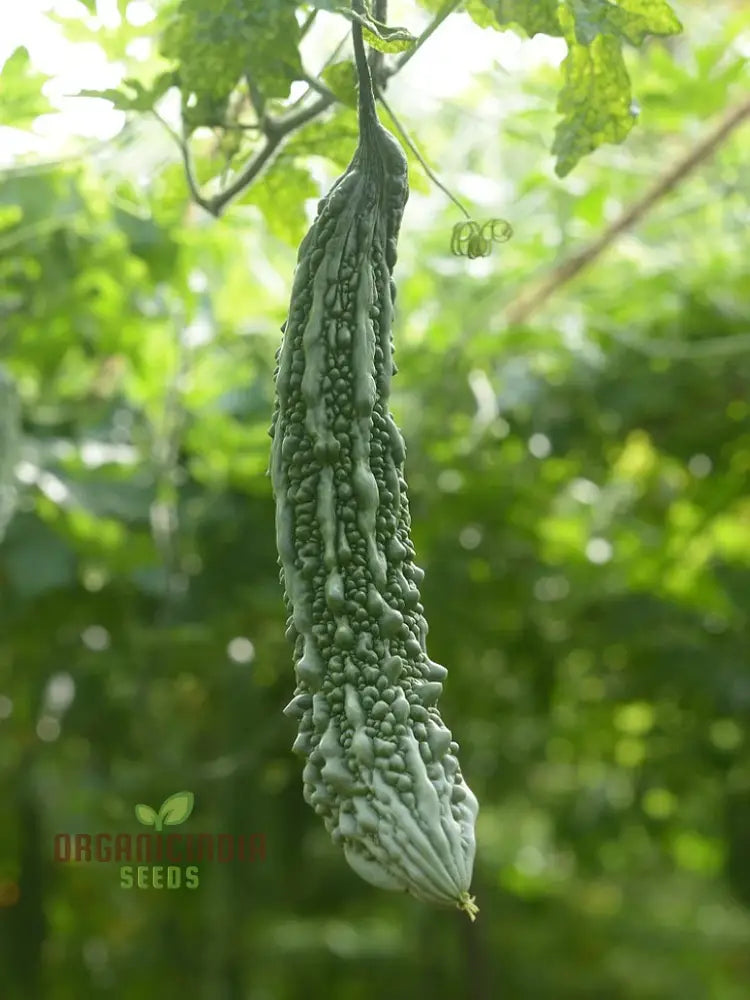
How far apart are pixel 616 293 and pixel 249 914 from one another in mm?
2120

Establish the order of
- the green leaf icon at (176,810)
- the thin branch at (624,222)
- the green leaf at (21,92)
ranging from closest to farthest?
the green leaf at (21,92) < the green leaf icon at (176,810) < the thin branch at (624,222)

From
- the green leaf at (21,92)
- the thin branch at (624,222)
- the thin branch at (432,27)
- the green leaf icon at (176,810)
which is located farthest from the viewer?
the thin branch at (624,222)

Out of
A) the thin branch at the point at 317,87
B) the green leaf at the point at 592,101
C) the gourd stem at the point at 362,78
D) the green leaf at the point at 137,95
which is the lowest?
the gourd stem at the point at 362,78

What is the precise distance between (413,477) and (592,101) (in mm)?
1478

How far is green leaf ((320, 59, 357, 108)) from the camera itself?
103 centimetres

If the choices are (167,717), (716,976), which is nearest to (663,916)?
(716,976)

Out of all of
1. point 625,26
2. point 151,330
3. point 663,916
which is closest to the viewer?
point 625,26

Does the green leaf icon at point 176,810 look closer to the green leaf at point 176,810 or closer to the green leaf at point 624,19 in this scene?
the green leaf at point 176,810

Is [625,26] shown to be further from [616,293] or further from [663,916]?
[663,916]

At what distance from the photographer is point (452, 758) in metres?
0.87

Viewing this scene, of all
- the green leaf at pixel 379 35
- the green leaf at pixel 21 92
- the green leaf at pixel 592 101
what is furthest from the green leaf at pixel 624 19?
the green leaf at pixel 21 92

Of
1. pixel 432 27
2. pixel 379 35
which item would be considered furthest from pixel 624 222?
pixel 379 35

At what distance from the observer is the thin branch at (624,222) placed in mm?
2053

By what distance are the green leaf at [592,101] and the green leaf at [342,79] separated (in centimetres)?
17
